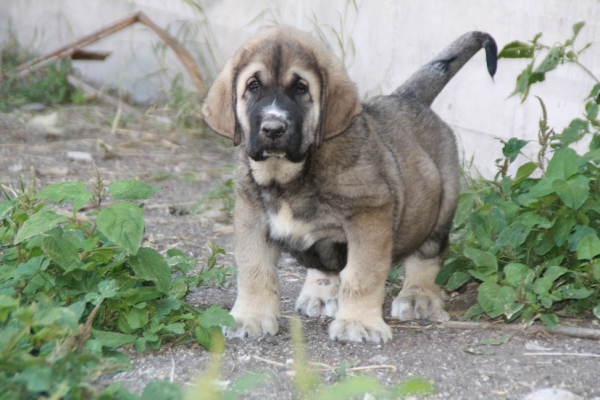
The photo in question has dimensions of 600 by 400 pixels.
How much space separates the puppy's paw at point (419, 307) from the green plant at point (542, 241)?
102mm

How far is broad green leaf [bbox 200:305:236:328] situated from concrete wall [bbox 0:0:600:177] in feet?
7.95

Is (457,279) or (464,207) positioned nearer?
(457,279)

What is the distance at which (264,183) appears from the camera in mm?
3543

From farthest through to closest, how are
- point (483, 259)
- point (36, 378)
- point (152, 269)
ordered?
point (483, 259) < point (152, 269) < point (36, 378)

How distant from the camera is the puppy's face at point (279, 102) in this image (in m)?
3.27

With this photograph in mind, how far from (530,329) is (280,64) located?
4.89 feet

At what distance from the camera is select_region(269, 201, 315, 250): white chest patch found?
3.48 metres

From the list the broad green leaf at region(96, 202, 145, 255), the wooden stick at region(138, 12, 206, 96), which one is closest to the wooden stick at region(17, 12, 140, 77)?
the wooden stick at region(138, 12, 206, 96)

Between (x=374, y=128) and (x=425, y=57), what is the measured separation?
2353mm

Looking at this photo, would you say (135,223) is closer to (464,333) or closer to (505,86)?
(464,333)

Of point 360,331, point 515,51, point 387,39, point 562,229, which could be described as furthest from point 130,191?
point 387,39

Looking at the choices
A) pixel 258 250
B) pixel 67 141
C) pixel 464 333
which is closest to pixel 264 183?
pixel 258 250

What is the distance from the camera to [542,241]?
3676 mm

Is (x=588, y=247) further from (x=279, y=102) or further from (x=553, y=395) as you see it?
(x=279, y=102)
